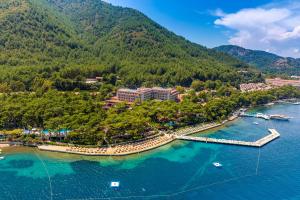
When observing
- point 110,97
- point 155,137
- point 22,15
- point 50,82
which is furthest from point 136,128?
point 22,15

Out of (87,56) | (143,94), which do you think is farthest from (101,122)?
(87,56)

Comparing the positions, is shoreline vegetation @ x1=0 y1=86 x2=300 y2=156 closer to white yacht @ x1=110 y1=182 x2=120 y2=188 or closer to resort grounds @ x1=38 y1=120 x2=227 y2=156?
resort grounds @ x1=38 y1=120 x2=227 y2=156

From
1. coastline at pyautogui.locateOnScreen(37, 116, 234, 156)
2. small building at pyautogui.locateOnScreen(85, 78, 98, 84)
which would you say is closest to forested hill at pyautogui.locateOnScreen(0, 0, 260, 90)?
small building at pyautogui.locateOnScreen(85, 78, 98, 84)

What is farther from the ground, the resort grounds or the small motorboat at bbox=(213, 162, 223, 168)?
the resort grounds

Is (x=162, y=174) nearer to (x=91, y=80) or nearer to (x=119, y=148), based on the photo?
(x=119, y=148)

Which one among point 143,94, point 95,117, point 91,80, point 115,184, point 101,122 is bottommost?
point 115,184

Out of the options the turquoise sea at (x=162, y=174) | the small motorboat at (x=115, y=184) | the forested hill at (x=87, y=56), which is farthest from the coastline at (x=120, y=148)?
the forested hill at (x=87, y=56)

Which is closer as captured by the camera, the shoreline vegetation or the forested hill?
the shoreline vegetation
